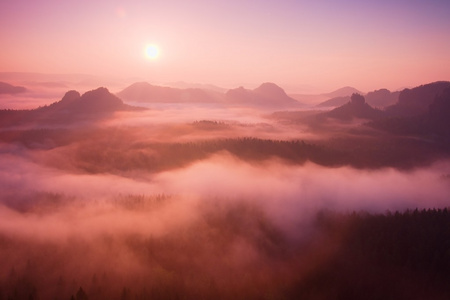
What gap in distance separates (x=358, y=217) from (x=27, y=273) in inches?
6396

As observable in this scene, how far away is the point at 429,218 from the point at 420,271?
35037 mm

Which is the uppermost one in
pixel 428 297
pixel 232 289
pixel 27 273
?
pixel 27 273

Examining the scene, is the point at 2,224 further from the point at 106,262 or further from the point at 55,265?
the point at 106,262

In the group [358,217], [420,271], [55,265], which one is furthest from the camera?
[358,217]

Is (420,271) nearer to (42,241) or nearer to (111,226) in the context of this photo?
(111,226)

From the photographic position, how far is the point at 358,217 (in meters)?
196

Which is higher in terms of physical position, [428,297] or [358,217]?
[358,217]

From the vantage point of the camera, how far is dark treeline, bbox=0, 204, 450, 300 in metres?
130

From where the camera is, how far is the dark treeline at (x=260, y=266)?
130 metres

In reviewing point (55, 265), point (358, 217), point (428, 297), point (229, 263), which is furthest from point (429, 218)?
point (55, 265)

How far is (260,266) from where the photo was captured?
166625mm

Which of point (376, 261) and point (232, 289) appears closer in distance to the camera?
point (232, 289)

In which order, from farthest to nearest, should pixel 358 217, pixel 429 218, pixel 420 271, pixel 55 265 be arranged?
1. pixel 358 217
2. pixel 429 218
3. pixel 420 271
4. pixel 55 265

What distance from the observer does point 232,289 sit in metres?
139
